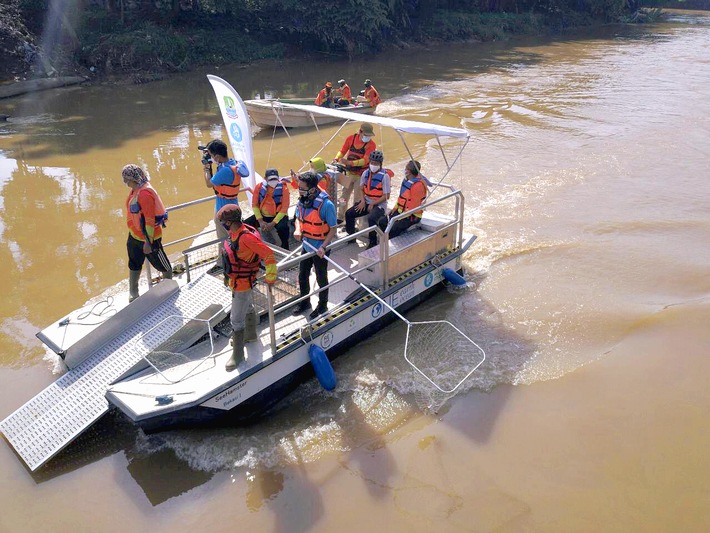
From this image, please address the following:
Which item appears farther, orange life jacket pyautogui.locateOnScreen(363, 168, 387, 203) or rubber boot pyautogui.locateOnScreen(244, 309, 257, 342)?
orange life jacket pyautogui.locateOnScreen(363, 168, 387, 203)

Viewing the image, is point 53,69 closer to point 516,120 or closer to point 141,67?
point 141,67

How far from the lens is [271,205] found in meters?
8.12

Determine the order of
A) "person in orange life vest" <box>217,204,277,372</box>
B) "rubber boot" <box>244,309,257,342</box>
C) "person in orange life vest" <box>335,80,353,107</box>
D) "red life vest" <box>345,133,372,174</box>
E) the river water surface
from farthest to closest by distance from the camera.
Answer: "person in orange life vest" <box>335,80,353,107</box> → "red life vest" <box>345,133,372,174</box> → "rubber boot" <box>244,309,257,342</box> → "person in orange life vest" <box>217,204,277,372</box> → the river water surface

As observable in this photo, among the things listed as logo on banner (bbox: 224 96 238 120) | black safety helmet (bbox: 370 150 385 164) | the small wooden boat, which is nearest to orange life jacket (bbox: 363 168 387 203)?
black safety helmet (bbox: 370 150 385 164)

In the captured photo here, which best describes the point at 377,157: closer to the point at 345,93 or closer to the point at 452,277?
the point at 452,277

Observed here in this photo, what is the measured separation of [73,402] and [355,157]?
5545mm

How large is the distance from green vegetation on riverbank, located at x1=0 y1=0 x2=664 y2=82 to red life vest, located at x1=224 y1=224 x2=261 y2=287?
22.0 m

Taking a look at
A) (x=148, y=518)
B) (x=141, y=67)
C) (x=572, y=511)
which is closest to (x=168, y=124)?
(x=141, y=67)

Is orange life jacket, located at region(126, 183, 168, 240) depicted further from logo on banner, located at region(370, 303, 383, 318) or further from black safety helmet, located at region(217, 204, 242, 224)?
logo on banner, located at region(370, 303, 383, 318)

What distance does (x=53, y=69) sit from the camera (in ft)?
80.1

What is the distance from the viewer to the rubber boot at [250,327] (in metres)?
6.65

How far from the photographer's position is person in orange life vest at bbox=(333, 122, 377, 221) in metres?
9.48

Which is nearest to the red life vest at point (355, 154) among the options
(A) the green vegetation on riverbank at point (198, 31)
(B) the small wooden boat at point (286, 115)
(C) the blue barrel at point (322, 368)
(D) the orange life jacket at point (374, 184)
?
(D) the orange life jacket at point (374, 184)

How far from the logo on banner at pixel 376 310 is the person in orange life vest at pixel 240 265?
1.89m
